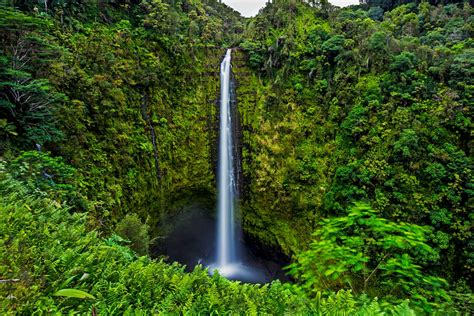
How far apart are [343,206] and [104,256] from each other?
11.8m

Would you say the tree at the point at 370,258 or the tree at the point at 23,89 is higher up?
the tree at the point at 23,89

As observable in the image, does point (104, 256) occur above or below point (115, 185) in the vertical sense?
above

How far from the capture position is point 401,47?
14.2 metres

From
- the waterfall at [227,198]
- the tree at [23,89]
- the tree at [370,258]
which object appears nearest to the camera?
the tree at [370,258]

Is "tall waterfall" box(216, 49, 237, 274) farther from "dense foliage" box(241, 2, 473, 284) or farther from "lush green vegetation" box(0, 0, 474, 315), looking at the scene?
"dense foliage" box(241, 2, 473, 284)

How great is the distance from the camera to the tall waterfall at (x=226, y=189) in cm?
1600

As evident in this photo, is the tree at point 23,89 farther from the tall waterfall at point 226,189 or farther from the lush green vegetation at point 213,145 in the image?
the tall waterfall at point 226,189

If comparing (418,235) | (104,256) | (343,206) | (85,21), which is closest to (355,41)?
(343,206)

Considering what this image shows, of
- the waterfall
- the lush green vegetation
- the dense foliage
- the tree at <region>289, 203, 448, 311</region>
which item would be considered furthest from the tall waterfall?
the tree at <region>289, 203, 448, 311</region>

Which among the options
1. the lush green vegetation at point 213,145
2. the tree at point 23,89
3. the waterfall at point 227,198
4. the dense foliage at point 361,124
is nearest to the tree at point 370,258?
the lush green vegetation at point 213,145

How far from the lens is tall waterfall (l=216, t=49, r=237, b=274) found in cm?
1600

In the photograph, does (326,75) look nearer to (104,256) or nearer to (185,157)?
(185,157)

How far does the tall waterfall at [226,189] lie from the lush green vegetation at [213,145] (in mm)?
931

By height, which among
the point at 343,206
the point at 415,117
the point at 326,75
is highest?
the point at 326,75
